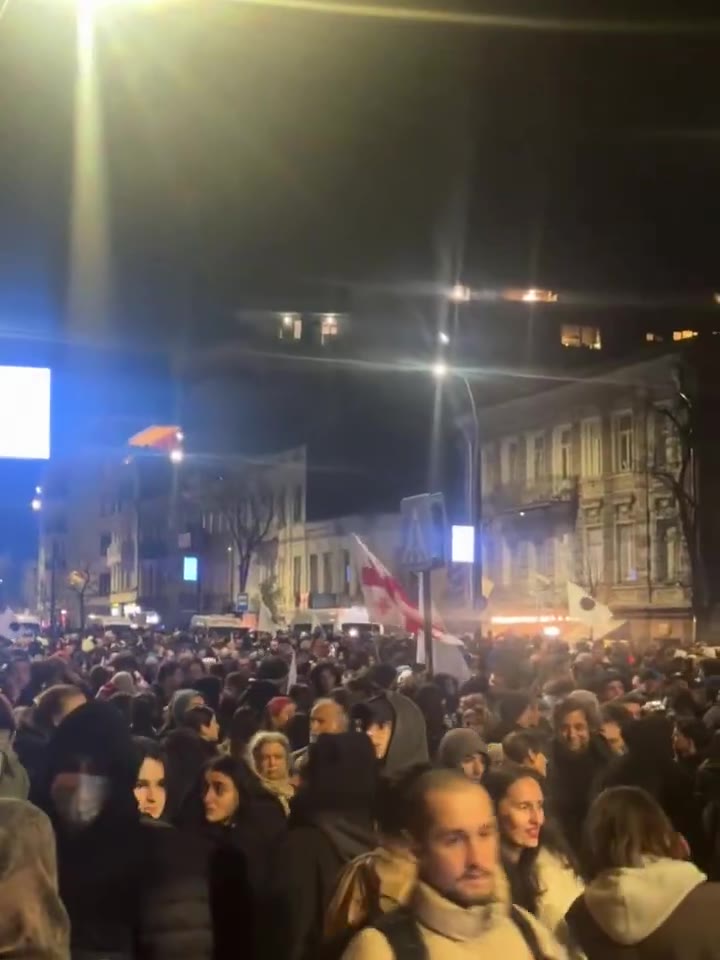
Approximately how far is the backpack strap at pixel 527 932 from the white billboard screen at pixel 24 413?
396 inches

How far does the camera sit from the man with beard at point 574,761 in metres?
6.82

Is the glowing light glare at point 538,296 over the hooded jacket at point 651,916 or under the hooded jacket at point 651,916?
over

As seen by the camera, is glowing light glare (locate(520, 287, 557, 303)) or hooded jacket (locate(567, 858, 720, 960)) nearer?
hooded jacket (locate(567, 858, 720, 960))

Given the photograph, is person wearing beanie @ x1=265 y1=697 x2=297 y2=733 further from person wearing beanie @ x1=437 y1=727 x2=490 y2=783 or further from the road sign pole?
the road sign pole

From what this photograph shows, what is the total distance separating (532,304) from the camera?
2921 inches

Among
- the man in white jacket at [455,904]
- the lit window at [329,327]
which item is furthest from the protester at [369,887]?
the lit window at [329,327]

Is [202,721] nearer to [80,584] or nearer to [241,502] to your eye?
[80,584]

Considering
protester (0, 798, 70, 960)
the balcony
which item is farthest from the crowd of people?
the balcony

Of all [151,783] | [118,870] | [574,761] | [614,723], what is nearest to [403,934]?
[118,870]

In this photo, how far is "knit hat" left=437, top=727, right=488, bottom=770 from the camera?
649 cm

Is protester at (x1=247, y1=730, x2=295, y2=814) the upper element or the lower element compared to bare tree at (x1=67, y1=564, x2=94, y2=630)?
lower

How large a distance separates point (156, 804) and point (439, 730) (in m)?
3.76

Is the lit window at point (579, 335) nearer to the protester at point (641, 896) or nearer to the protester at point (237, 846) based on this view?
the protester at point (237, 846)

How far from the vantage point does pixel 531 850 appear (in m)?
4.80
